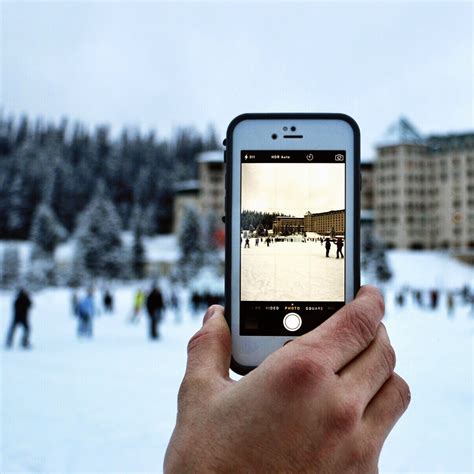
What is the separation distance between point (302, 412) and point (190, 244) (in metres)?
52.0

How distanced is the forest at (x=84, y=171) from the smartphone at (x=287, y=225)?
6435 cm

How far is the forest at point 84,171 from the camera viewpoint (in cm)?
7281

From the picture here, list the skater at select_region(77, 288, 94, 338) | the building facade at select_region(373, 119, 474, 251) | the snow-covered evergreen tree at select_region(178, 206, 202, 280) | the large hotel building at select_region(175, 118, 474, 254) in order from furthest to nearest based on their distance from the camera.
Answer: the large hotel building at select_region(175, 118, 474, 254), the building facade at select_region(373, 119, 474, 251), the snow-covered evergreen tree at select_region(178, 206, 202, 280), the skater at select_region(77, 288, 94, 338)

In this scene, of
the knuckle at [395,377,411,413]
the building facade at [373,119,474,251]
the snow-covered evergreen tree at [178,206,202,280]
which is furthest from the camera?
the building facade at [373,119,474,251]

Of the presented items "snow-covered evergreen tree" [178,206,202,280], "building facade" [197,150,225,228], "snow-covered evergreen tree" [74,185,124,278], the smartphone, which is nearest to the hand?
the smartphone

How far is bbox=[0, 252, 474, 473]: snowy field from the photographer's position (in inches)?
142

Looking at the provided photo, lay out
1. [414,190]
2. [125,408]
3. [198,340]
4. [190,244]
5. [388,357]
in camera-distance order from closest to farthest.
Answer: [388,357] → [198,340] → [125,408] → [190,244] → [414,190]

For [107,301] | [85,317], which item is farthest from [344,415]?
[107,301]

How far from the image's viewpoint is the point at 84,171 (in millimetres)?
80250

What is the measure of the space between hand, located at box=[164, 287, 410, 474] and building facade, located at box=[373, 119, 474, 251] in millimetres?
69507

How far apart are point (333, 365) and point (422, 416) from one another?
421 centimetres

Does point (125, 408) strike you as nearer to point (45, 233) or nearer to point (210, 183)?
point (45, 233)

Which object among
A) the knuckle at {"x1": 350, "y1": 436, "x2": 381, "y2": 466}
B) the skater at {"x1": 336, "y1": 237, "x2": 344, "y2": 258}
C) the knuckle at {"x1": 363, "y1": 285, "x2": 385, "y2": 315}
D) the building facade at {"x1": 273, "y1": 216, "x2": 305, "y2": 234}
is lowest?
the knuckle at {"x1": 350, "y1": 436, "x2": 381, "y2": 466}

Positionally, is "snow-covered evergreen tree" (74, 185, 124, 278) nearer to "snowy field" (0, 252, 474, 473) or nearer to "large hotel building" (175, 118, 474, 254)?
"large hotel building" (175, 118, 474, 254)
